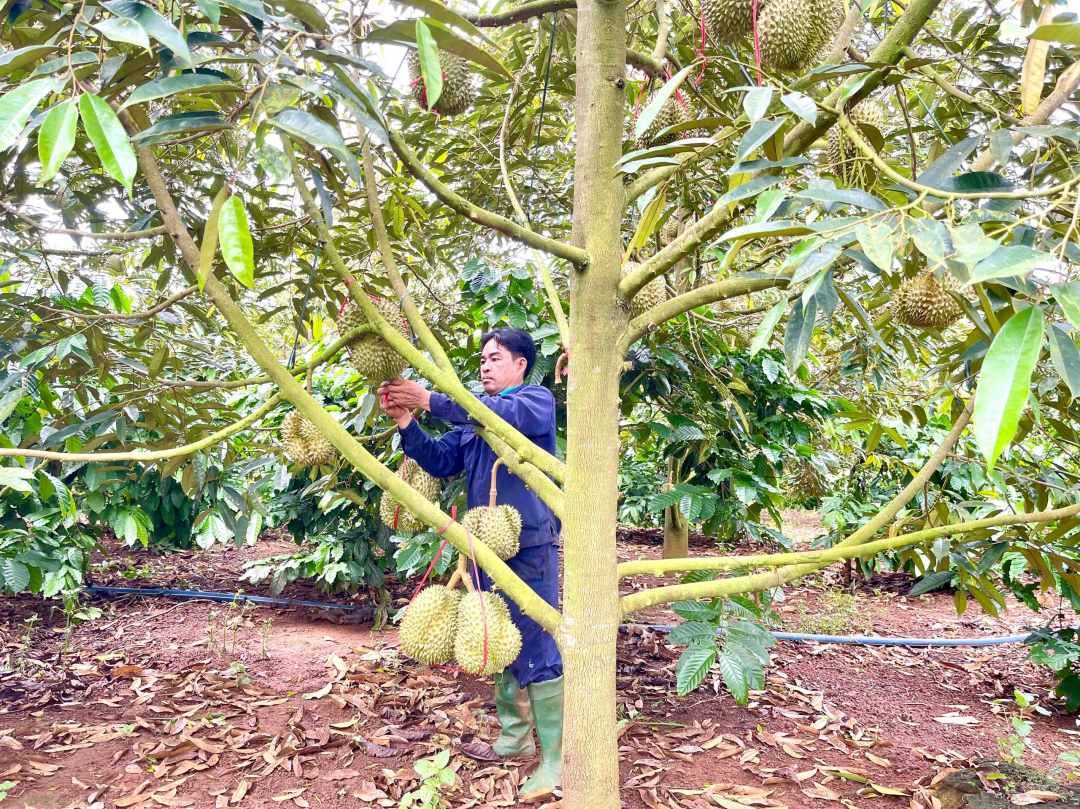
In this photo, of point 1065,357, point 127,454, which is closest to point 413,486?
point 127,454

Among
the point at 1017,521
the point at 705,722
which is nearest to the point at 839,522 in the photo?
the point at 705,722

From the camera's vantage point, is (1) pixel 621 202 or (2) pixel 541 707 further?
(2) pixel 541 707

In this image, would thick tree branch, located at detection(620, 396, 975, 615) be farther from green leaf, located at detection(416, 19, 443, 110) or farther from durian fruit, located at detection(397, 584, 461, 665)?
green leaf, located at detection(416, 19, 443, 110)

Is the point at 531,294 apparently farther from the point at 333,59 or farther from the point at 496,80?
the point at 333,59

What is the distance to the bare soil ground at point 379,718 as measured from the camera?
77.5 inches

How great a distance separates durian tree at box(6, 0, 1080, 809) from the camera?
2.47ft

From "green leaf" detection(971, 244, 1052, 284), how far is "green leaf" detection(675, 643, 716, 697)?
50.3 inches

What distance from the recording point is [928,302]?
1.33m

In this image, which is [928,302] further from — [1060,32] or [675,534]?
[675,534]

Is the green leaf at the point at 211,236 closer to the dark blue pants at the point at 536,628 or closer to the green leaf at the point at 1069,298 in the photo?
the green leaf at the point at 1069,298

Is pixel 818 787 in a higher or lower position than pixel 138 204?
lower

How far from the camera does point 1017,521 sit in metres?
1.10

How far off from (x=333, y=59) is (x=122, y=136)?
30 centimetres

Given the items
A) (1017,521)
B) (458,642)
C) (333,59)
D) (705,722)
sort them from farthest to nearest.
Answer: (705,722) → (458,642) → (1017,521) → (333,59)
